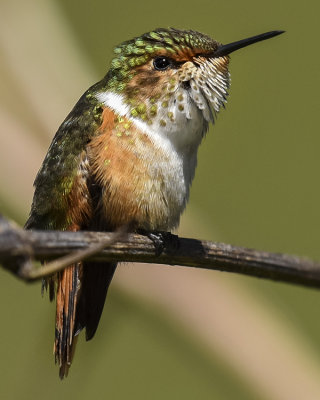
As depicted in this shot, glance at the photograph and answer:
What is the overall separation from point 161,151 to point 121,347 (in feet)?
13.2

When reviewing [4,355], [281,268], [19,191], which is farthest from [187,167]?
[4,355]

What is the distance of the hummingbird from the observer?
2895mm

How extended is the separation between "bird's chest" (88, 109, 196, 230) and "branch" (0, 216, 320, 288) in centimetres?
19

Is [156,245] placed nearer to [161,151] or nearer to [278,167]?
[161,151]

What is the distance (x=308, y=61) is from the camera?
6.72 meters

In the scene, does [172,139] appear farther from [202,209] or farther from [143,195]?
[202,209]

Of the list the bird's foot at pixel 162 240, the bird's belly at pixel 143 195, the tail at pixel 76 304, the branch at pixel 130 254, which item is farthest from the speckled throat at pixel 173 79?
the tail at pixel 76 304

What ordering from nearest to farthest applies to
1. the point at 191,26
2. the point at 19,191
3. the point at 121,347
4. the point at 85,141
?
the point at 85,141 → the point at 19,191 → the point at 191,26 → the point at 121,347

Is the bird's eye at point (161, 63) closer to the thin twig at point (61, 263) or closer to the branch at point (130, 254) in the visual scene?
the branch at point (130, 254)

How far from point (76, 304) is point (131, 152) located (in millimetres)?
690

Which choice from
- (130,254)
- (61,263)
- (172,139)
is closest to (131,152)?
(172,139)

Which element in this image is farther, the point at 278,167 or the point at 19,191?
the point at 278,167

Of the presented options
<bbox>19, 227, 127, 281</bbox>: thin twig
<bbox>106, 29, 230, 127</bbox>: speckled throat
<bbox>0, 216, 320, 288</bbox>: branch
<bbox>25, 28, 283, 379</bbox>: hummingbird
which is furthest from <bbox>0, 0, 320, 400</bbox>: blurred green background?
<bbox>19, 227, 127, 281</bbox>: thin twig

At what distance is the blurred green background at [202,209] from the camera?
12.7ft
